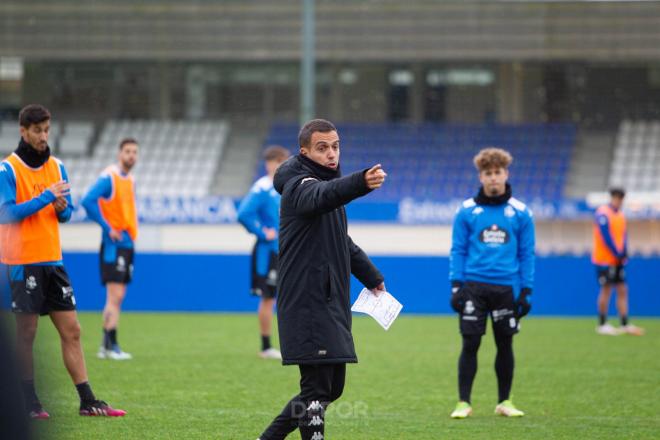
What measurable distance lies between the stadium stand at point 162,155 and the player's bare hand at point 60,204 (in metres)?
19.0

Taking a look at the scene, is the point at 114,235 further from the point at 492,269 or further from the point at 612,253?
the point at 612,253

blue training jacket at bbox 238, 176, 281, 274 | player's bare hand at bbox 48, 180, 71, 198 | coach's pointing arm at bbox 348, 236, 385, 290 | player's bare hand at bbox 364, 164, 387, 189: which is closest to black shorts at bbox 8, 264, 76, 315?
player's bare hand at bbox 48, 180, 71, 198

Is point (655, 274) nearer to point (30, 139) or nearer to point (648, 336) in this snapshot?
point (648, 336)

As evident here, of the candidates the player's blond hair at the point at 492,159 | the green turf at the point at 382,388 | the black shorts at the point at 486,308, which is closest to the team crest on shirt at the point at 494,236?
the black shorts at the point at 486,308

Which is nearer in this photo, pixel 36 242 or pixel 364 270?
pixel 364 270

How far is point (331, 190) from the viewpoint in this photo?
15.6ft

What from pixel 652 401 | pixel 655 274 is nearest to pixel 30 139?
pixel 652 401

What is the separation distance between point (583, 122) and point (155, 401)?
2230 centimetres

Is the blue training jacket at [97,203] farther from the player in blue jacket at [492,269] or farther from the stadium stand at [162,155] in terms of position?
the stadium stand at [162,155]

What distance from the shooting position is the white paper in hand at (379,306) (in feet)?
17.8

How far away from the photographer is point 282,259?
205 inches

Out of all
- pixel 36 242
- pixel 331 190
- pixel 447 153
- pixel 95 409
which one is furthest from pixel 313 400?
pixel 447 153

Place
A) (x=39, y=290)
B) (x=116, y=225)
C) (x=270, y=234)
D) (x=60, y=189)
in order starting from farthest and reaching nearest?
(x=270, y=234)
(x=116, y=225)
(x=39, y=290)
(x=60, y=189)

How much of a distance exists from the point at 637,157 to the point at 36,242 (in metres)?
22.0
